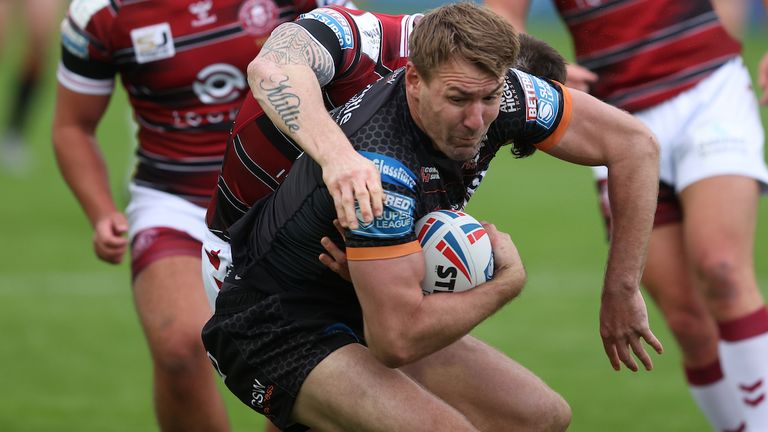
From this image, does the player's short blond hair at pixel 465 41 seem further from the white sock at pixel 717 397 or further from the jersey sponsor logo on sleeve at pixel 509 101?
the white sock at pixel 717 397

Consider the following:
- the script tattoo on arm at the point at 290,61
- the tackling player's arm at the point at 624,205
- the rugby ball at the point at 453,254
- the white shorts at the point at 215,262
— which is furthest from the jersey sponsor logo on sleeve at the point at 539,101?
the white shorts at the point at 215,262

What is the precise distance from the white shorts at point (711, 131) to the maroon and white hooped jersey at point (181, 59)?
5.95 ft

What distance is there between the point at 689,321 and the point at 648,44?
141 centimetres

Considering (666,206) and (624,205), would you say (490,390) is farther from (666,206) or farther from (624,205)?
(666,206)

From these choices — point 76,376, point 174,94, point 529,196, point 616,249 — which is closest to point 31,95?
point 529,196

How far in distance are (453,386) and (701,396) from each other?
2.01 metres

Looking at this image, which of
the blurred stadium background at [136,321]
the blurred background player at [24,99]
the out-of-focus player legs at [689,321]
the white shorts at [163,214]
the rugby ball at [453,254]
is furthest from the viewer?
the blurred background player at [24,99]

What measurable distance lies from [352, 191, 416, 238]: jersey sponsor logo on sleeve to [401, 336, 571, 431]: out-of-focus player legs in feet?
2.52

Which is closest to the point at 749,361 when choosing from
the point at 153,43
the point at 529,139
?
the point at 529,139

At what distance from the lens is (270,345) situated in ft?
15.0

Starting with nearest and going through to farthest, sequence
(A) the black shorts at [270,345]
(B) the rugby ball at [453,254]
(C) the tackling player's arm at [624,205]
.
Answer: (B) the rugby ball at [453,254]
(A) the black shorts at [270,345]
(C) the tackling player's arm at [624,205]

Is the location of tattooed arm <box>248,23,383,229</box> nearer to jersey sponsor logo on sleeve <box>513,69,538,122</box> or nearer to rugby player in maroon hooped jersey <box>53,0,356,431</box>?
jersey sponsor logo on sleeve <box>513,69,538,122</box>

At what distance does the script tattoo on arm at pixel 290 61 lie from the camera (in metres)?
4.25

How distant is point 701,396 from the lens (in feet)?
20.5
